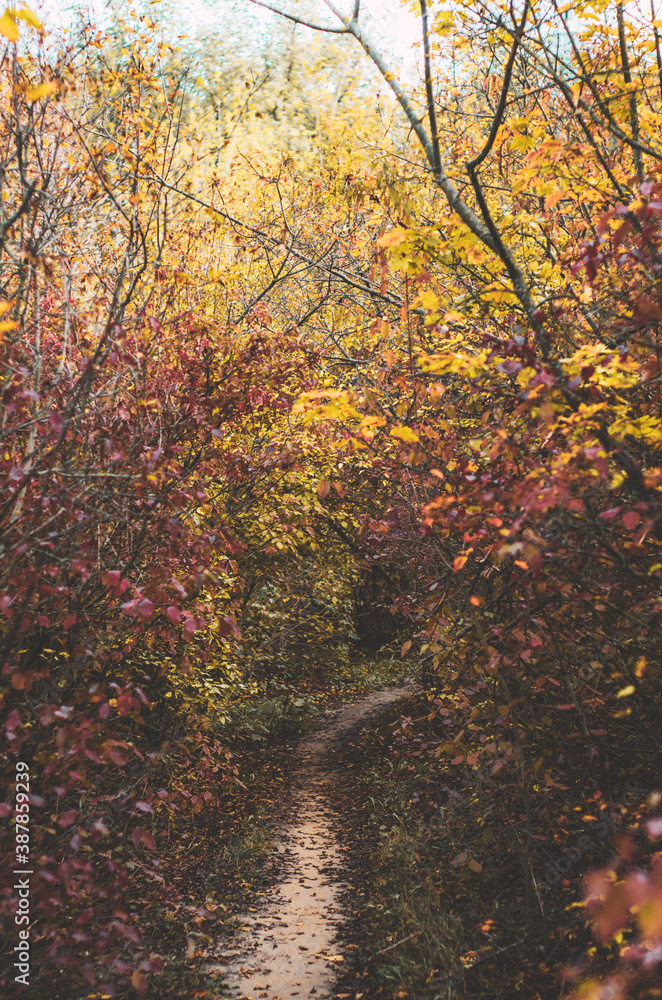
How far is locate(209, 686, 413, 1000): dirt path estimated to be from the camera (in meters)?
4.40

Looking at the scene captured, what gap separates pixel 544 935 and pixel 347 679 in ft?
40.5

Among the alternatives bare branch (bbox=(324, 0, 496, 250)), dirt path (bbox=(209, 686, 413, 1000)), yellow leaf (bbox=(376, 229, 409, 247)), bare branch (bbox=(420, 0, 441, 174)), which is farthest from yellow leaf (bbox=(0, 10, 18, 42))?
dirt path (bbox=(209, 686, 413, 1000))

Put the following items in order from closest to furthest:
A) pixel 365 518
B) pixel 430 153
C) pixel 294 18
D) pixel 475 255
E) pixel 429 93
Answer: pixel 475 255 < pixel 429 93 < pixel 430 153 < pixel 294 18 < pixel 365 518

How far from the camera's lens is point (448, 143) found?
605 centimetres

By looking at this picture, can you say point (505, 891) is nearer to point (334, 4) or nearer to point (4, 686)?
point (4, 686)

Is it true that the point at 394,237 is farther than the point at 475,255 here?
No

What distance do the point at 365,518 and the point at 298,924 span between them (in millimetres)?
3777

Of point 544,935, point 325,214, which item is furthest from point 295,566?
point 544,935

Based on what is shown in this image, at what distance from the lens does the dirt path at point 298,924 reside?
4.40 m

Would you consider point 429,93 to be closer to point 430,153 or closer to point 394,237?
point 430,153

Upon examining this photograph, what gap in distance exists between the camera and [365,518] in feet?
21.8

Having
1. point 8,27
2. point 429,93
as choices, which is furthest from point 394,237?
point 8,27

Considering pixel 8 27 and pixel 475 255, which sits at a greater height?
pixel 8 27

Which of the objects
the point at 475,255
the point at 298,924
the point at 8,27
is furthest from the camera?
the point at 298,924
